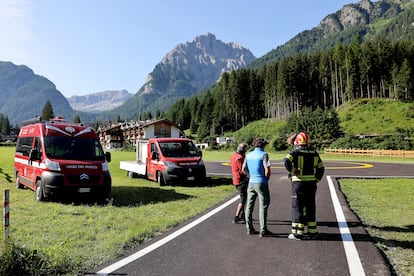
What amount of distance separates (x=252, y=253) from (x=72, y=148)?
326 inches

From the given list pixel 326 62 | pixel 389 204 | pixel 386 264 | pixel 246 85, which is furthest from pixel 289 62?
pixel 386 264

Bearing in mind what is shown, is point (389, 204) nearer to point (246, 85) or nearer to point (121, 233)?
point (121, 233)

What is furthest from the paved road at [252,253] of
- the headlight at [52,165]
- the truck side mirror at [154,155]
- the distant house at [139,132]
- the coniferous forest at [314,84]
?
the coniferous forest at [314,84]

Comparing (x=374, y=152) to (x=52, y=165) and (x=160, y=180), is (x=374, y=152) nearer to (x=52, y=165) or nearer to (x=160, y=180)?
(x=160, y=180)

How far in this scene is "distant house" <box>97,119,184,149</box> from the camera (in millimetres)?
87438

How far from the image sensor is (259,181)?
706 centimetres

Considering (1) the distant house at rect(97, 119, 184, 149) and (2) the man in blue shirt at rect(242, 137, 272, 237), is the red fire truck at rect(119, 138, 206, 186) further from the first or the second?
(1) the distant house at rect(97, 119, 184, 149)

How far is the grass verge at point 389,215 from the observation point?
5.74 metres

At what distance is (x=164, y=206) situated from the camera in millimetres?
10492

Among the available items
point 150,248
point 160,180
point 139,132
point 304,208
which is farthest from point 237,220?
point 139,132

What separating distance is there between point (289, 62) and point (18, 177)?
88244 millimetres

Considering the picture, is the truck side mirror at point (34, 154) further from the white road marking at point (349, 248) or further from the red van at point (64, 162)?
the white road marking at point (349, 248)

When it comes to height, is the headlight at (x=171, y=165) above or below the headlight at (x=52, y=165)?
below

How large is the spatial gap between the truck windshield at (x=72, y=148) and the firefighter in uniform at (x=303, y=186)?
744 centimetres
